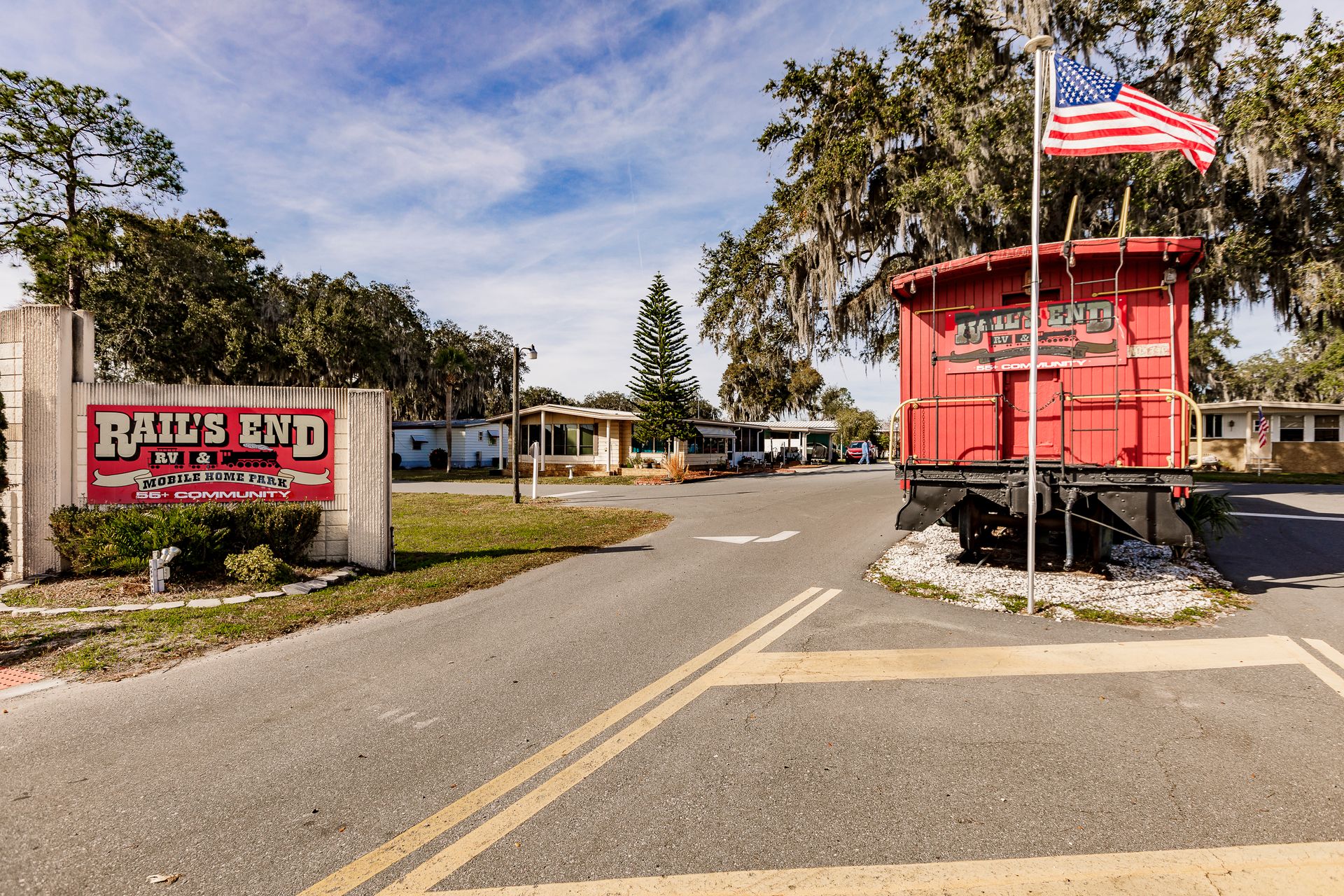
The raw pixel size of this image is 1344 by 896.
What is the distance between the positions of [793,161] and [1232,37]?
1000 centimetres

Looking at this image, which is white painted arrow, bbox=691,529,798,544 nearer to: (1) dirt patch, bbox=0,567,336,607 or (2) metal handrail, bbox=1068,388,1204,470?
(2) metal handrail, bbox=1068,388,1204,470

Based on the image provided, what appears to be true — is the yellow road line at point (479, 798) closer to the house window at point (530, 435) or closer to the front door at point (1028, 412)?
the front door at point (1028, 412)

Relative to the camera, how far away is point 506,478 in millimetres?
30078

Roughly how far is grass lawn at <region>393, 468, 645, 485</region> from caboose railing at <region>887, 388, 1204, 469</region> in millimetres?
18196

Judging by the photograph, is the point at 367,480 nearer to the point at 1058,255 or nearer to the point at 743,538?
the point at 743,538

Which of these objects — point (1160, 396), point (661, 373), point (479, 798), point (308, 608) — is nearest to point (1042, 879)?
point (479, 798)

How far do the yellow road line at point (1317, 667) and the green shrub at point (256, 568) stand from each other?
9498 millimetres

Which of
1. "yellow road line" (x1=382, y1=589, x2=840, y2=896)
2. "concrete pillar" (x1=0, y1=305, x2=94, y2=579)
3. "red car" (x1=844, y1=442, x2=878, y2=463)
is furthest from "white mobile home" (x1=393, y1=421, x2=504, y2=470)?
"yellow road line" (x1=382, y1=589, x2=840, y2=896)

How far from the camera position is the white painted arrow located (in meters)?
10.7

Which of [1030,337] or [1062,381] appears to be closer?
[1030,337]

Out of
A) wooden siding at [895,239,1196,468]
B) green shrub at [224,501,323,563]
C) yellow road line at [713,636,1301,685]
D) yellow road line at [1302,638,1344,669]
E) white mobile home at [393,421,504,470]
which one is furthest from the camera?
white mobile home at [393,421,504,470]

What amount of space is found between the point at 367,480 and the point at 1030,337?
27.2ft

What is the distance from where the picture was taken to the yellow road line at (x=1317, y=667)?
4.14 meters

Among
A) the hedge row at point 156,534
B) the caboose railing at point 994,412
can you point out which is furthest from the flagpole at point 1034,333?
the hedge row at point 156,534
